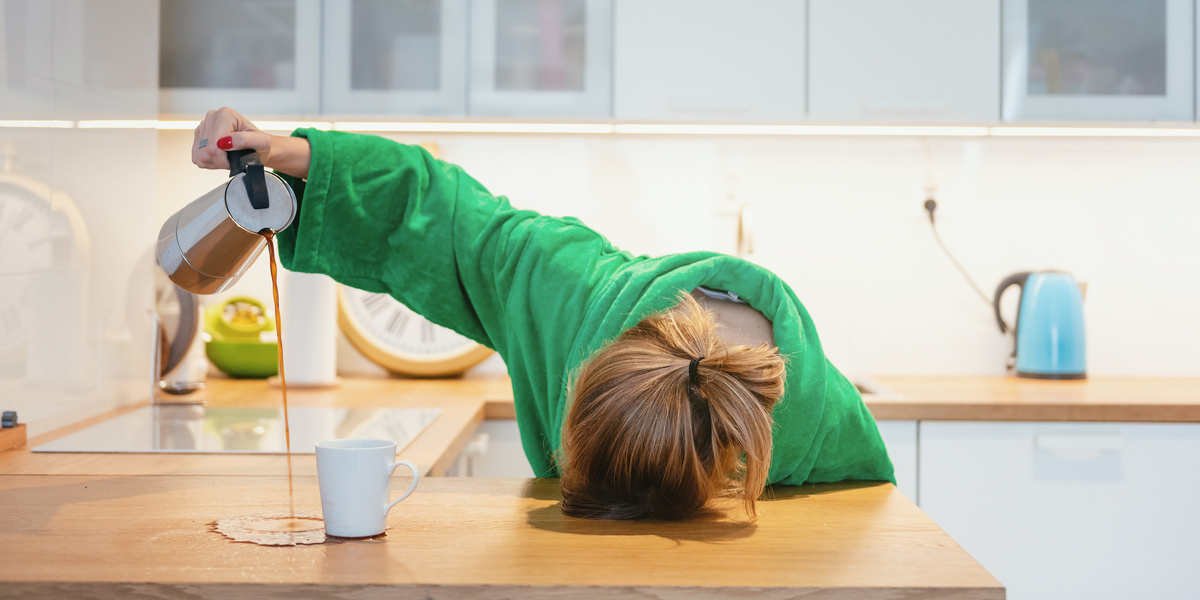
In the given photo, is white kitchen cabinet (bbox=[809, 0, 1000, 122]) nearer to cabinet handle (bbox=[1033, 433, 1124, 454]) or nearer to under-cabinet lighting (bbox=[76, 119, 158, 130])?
cabinet handle (bbox=[1033, 433, 1124, 454])

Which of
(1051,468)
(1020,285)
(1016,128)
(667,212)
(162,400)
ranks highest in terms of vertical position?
(1016,128)

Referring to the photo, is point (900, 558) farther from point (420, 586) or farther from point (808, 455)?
point (420, 586)

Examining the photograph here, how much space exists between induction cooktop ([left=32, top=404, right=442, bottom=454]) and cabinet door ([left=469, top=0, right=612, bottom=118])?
0.68 m

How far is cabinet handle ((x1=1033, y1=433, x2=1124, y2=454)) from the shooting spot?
5.90 ft

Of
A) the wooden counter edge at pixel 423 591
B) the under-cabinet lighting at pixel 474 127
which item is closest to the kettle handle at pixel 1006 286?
the under-cabinet lighting at pixel 474 127


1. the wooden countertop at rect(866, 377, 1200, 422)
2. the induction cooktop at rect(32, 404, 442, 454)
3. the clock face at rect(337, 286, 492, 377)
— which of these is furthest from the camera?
the clock face at rect(337, 286, 492, 377)

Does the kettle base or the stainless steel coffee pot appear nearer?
the stainless steel coffee pot

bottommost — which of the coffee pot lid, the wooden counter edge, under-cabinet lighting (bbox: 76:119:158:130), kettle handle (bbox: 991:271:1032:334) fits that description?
the wooden counter edge

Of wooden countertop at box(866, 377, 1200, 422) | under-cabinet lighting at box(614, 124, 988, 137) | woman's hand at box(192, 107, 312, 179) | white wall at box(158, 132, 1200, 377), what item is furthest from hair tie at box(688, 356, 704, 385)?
white wall at box(158, 132, 1200, 377)

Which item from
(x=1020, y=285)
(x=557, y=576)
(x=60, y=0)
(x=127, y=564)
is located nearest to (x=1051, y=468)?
(x=1020, y=285)

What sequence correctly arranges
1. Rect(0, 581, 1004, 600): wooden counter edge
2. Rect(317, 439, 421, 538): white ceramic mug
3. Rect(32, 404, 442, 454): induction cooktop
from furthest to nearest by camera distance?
Rect(32, 404, 442, 454): induction cooktop < Rect(317, 439, 421, 538): white ceramic mug < Rect(0, 581, 1004, 600): wooden counter edge

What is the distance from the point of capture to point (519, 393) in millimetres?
1196

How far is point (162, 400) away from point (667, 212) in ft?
3.90

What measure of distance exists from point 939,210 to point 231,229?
178cm
